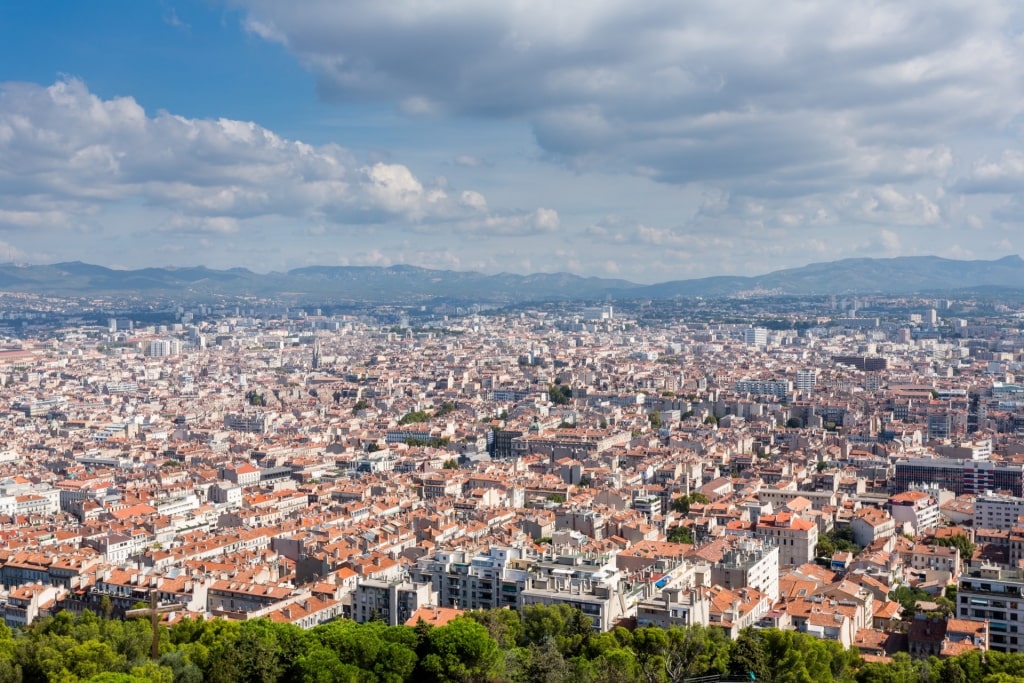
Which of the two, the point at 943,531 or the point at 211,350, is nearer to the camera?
the point at 943,531

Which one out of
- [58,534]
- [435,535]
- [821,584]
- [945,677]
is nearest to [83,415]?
[58,534]

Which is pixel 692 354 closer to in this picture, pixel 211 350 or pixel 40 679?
pixel 211 350

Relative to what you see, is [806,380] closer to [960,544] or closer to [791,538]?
[960,544]

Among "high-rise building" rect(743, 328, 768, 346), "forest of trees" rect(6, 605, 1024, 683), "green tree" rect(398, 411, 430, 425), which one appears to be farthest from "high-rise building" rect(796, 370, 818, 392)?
"forest of trees" rect(6, 605, 1024, 683)

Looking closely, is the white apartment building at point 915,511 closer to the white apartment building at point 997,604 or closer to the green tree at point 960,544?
the green tree at point 960,544

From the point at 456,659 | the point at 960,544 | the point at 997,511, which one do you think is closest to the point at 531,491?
the point at 960,544
